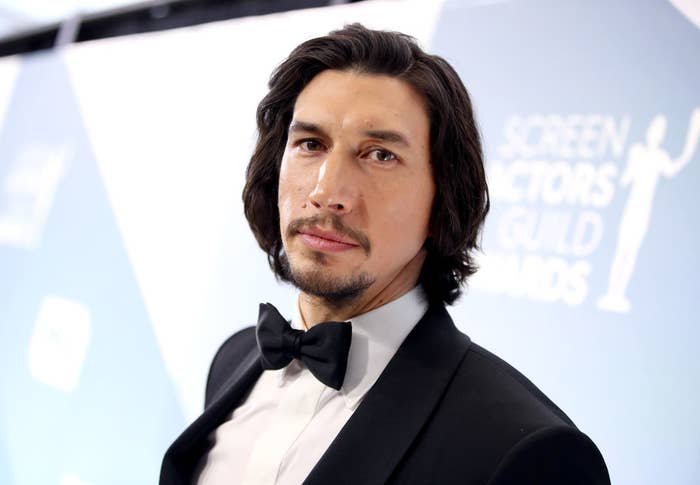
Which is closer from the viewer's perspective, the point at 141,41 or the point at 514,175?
the point at 514,175

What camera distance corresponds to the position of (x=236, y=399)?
4.96 ft

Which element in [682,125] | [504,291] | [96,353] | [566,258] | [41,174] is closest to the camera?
[682,125]

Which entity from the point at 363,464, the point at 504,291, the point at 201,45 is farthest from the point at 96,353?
the point at 363,464

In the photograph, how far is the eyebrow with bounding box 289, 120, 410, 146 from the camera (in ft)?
4.37

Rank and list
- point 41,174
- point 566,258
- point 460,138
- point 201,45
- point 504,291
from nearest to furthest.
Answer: point 460,138 < point 566,258 < point 504,291 < point 201,45 < point 41,174

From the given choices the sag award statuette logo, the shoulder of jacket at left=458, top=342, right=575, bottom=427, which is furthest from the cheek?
the sag award statuette logo

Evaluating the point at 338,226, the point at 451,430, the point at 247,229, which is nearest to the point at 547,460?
the point at 451,430

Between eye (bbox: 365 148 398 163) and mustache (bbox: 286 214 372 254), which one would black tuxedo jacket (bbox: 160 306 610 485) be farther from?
eye (bbox: 365 148 398 163)

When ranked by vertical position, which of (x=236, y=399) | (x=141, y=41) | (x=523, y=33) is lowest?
(x=236, y=399)

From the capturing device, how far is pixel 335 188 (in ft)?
4.28

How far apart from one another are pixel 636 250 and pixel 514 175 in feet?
1.62

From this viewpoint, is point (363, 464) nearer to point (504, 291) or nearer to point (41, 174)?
point (504, 291)

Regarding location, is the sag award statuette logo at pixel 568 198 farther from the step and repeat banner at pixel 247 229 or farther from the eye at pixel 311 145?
the eye at pixel 311 145

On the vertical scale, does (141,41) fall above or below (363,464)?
above
